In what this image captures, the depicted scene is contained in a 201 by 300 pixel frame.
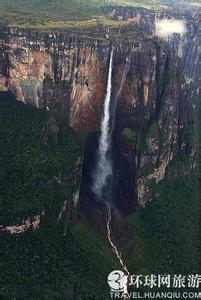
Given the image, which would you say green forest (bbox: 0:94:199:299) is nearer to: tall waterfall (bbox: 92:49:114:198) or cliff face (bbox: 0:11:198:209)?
cliff face (bbox: 0:11:198:209)

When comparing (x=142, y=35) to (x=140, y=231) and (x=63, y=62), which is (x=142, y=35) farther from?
(x=140, y=231)

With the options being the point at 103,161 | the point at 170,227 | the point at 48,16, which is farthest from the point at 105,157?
the point at 48,16

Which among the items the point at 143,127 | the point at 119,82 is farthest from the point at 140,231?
the point at 119,82

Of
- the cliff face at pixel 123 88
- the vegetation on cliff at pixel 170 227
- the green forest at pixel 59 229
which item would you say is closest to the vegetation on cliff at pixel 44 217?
the green forest at pixel 59 229

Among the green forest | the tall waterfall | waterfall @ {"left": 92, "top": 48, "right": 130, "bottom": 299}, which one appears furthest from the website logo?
the tall waterfall

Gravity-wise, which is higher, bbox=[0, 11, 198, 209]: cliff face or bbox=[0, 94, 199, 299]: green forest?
bbox=[0, 11, 198, 209]: cliff face

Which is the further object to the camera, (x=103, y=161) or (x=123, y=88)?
(x=103, y=161)

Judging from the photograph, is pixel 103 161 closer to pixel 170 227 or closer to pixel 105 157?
pixel 105 157

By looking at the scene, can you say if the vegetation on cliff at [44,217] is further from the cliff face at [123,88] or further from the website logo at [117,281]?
the cliff face at [123,88]
